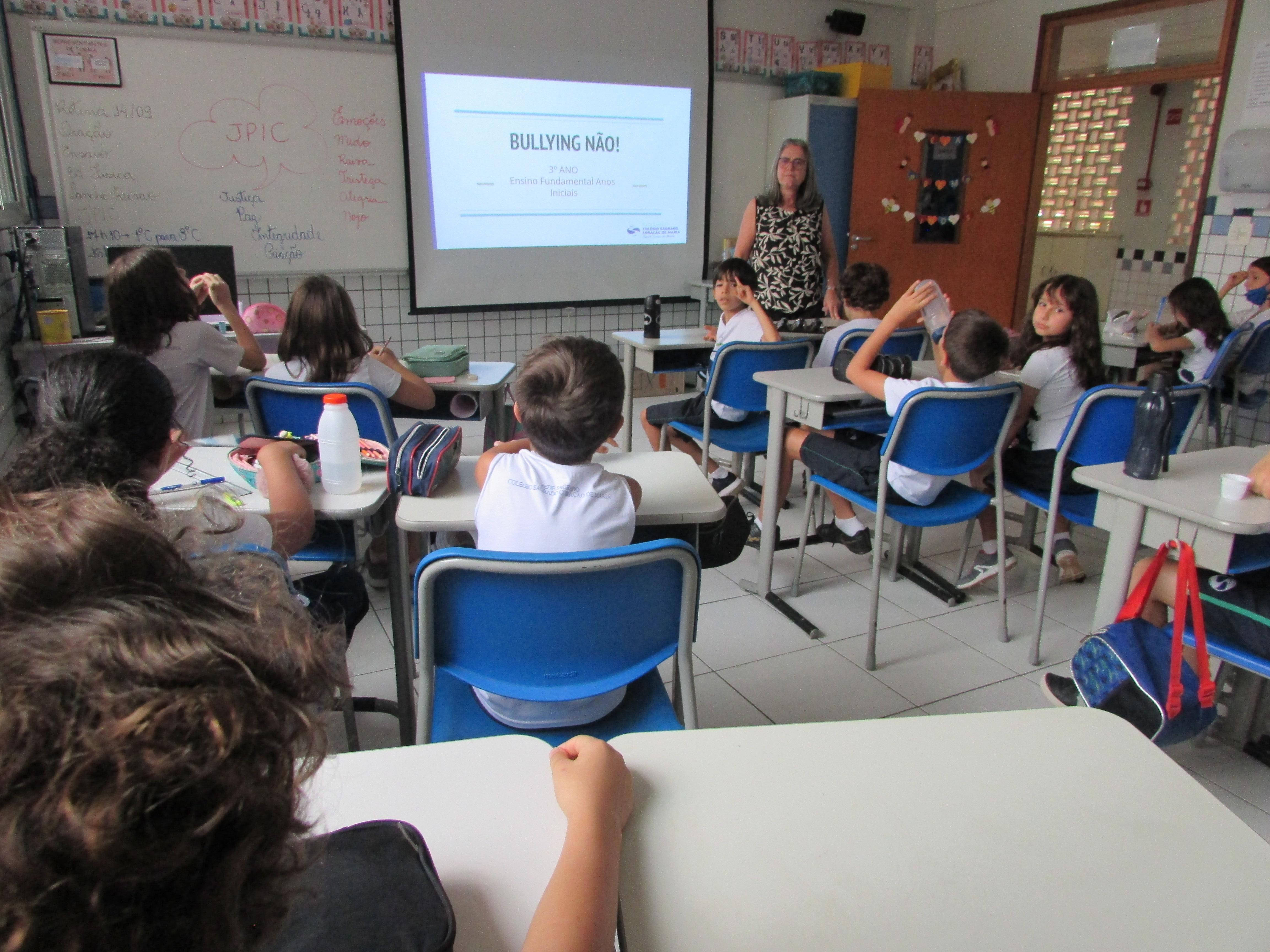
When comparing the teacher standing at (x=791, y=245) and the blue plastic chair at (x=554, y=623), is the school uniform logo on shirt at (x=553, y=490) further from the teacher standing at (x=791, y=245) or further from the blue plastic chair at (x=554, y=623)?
the teacher standing at (x=791, y=245)

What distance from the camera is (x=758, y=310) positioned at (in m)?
3.51

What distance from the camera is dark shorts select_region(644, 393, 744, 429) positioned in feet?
11.2

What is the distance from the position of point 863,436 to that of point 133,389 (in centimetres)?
227

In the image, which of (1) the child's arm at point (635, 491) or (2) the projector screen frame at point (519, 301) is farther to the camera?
(2) the projector screen frame at point (519, 301)

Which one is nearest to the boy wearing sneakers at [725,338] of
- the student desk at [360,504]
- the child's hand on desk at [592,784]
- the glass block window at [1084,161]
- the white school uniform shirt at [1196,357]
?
the student desk at [360,504]

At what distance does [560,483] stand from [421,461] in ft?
1.24

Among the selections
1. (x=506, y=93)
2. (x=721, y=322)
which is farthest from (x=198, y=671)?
(x=506, y=93)

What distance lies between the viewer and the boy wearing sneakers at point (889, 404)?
8.01ft

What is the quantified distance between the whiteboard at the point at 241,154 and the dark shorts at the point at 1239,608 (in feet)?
13.6

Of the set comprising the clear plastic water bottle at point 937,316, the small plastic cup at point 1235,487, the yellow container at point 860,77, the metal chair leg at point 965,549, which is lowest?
the metal chair leg at point 965,549

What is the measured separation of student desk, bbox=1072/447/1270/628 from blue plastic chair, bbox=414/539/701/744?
3.56 ft

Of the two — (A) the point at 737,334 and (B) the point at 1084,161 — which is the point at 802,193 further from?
(B) the point at 1084,161

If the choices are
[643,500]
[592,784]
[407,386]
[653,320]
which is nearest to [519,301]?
[653,320]

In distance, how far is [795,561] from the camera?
310cm
